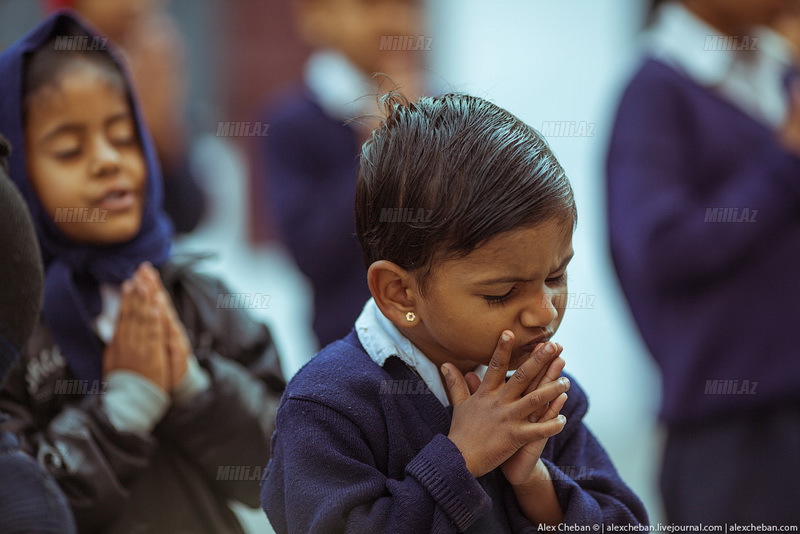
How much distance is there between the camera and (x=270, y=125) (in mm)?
3506

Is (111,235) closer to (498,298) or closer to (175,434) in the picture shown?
(175,434)

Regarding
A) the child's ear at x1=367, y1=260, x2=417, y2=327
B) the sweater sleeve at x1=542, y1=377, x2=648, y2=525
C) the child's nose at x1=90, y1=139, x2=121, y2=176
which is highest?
the child's nose at x1=90, y1=139, x2=121, y2=176

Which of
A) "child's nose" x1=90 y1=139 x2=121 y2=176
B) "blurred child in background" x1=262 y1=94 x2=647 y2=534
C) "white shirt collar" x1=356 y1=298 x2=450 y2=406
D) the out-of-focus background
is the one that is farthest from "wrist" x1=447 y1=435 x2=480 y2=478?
the out-of-focus background

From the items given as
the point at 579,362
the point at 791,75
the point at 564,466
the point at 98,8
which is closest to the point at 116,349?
the point at 564,466

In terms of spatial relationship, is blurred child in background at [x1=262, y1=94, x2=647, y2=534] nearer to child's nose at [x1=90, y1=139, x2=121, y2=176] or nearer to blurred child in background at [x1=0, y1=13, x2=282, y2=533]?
blurred child in background at [x1=0, y1=13, x2=282, y2=533]

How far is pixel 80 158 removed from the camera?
1965mm

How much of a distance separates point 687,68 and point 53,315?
1.95 meters

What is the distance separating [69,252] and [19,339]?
51cm

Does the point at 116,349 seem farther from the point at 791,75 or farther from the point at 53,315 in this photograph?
the point at 791,75

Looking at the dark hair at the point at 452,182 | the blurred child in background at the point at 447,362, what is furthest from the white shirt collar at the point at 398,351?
the dark hair at the point at 452,182

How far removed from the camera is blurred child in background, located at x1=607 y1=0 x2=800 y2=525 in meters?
2.69

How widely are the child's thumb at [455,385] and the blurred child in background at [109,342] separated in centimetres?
62

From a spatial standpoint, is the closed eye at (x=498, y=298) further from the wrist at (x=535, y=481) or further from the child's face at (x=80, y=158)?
the child's face at (x=80, y=158)

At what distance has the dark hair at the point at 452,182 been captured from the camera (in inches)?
56.0
